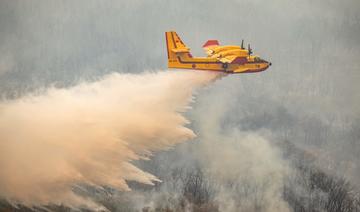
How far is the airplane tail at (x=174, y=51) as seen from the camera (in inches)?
1705

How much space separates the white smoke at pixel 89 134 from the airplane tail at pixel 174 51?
3.22 meters

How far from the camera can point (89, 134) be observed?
153ft

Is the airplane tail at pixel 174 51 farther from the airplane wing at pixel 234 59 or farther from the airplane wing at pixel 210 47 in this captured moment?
the airplane wing at pixel 210 47

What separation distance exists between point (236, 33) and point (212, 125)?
33.5m

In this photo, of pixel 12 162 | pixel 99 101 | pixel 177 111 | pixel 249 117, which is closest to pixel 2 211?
pixel 12 162

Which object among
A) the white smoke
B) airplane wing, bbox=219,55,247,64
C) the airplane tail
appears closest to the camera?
airplane wing, bbox=219,55,247,64

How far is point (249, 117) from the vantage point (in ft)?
391

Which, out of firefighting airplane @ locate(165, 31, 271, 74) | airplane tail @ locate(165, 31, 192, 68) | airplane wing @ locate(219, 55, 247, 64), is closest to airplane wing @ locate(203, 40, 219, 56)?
firefighting airplane @ locate(165, 31, 271, 74)

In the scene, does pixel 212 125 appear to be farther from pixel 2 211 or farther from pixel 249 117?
pixel 2 211

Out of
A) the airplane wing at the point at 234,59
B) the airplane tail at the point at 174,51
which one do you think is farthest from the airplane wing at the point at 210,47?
the airplane tail at the point at 174,51

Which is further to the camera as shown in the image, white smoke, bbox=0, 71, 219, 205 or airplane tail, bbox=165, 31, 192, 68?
white smoke, bbox=0, 71, 219, 205

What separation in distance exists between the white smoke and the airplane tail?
322cm

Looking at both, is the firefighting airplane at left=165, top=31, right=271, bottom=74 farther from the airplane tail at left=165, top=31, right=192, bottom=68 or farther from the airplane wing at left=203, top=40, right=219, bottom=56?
the airplane wing at left=203, top=40, right=219, bottom=56

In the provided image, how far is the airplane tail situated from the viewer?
43.3 meters
